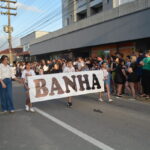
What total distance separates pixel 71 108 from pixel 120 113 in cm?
179

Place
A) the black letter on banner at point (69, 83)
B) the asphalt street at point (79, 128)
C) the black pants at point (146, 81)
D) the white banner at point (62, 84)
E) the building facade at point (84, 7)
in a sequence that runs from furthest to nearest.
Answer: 1. the building facade at point (84, 7)
2. the black pants at point (146, 81)
3. the black letter on banner at point (69, 83)
4. the white banner at point (62, 84)
5. the asphalt street at point (79, 128)

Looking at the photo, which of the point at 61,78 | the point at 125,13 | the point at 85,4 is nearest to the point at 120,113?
the point at 61,78

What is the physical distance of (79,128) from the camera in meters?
4.88

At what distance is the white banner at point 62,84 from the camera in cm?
670

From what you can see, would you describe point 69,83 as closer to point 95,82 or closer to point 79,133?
point 95,82

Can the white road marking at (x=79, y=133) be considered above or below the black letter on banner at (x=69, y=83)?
below

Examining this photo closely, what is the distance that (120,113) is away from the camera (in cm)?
616

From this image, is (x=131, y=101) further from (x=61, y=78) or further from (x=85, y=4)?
(x=85, y=4)

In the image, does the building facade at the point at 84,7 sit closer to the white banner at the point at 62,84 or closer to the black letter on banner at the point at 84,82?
the white banner at the point at 62,84

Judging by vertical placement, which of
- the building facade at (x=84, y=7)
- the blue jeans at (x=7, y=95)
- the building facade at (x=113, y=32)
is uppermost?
the building facade at (x=84, y=7)

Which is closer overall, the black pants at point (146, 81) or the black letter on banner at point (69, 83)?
the black letter on banner at point (69, 83)

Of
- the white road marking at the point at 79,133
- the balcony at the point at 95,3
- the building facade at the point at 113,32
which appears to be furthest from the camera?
the balcony at the point at 95,3

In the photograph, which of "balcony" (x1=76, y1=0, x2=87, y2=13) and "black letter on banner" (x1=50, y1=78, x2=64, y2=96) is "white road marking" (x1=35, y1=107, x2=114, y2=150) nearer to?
"black letter on banner" (x1=50, y1=78, x2=64, y2=96)

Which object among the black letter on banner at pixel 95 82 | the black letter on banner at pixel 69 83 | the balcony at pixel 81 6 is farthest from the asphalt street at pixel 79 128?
the balcony at pixel 81 6
